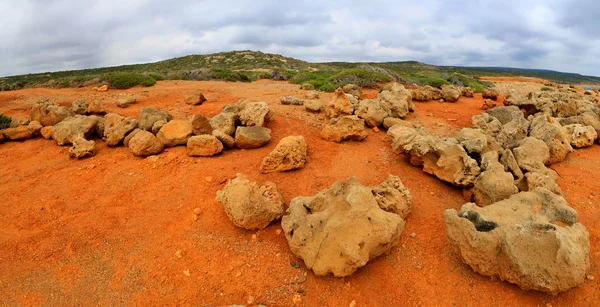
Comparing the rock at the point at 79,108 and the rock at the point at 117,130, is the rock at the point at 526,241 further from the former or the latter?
the rock at the point at 79,108

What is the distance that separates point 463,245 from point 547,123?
5327 mm

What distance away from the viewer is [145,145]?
261 inches

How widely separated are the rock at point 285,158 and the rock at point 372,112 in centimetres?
263

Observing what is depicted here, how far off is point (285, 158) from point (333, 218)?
2225 mm

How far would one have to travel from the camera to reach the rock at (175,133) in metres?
6.91

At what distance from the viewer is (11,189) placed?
19.0ft

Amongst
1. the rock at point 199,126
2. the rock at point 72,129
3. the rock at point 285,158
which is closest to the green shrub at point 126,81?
the rock at point 72,129

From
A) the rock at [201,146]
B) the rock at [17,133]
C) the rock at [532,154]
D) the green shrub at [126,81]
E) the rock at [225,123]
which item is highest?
the green shrub at [126,81]

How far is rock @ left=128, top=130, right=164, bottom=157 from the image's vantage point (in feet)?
21.7

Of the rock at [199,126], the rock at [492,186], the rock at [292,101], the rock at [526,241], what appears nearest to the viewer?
the rock at [526,241]

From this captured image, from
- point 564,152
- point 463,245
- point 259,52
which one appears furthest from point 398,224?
point 259,52

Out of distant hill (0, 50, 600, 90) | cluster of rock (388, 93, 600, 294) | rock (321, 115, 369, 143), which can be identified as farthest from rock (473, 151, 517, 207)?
distant hill (0, 50, 600, 90)

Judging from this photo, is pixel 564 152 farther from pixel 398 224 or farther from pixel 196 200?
pixel 196 200

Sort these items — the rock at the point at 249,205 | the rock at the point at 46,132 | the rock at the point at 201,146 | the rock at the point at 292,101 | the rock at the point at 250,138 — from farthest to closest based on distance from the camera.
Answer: the rock at the point at 292,101 < the rock at the point at 46,132 < the rock at the point at 250,138 < the rock at the point at 201,146 < the rock at the point at 249,205
